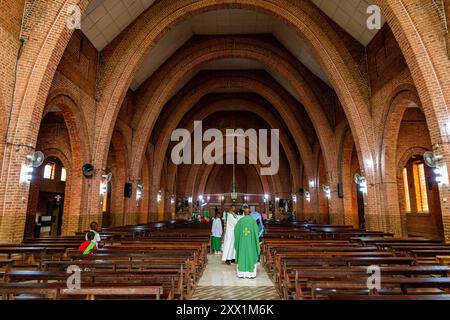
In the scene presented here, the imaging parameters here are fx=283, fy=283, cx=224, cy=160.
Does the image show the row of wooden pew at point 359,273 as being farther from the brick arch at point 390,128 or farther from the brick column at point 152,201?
the brick column at point 152,201

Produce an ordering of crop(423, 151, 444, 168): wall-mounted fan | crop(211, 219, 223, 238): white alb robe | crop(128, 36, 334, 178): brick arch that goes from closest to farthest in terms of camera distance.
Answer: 1. crop(423, 151, 444, 168): wall-mounted fan
2. crop(211, 219, 223, 238): white alb robe
3. crop(128, 36, 334, 178): brick arch

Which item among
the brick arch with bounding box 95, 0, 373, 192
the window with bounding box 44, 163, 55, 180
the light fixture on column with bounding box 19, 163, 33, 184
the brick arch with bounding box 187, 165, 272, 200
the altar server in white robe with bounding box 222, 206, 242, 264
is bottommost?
the altar server in white robe with bounding box 222, 206, 242, 264

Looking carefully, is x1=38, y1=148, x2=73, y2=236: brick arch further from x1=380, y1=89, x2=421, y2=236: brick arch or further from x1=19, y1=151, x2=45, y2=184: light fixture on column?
x1=380, y1=89, x2=421, y2=236: brick arch

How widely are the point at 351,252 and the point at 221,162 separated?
32.2 metres

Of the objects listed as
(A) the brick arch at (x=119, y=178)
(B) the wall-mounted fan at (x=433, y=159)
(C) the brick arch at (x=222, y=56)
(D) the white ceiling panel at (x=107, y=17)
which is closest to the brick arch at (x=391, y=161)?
(B) the wall-mounted fan at (x=433, y=159)

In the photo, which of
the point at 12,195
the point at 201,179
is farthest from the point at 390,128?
the point at 201,179

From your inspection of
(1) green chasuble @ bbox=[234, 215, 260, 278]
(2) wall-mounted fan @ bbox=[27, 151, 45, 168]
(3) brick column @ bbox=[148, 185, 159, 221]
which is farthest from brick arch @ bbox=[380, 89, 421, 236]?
(3) brick column @ bbox=[148, 185, 159, 221]

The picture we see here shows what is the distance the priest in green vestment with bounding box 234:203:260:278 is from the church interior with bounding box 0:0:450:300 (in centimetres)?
34

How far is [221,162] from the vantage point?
37.8 metres

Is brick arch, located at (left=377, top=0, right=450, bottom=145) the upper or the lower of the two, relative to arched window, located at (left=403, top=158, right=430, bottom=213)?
upper

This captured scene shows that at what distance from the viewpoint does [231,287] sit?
554 cm

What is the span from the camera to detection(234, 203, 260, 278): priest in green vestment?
20.7 ft

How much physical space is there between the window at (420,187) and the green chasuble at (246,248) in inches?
498

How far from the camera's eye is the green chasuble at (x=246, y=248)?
6324mm
